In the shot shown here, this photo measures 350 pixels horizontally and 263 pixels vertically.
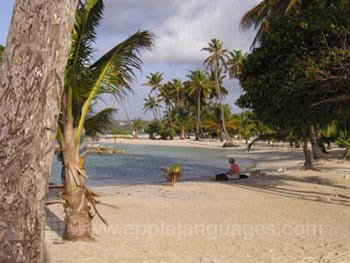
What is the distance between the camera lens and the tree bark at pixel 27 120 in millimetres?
2160

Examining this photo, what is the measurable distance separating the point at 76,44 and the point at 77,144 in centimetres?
156

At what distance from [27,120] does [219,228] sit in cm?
535

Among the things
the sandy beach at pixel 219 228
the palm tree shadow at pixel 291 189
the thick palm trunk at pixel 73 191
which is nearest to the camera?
the sandy beach at pixel 219 228

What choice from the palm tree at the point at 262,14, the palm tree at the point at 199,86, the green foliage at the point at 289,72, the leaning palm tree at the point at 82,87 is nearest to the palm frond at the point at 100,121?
the leaning palm tree at the point at 82,87

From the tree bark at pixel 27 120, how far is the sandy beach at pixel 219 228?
3.00 meters

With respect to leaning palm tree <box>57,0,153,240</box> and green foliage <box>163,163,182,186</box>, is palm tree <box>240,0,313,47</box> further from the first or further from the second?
leaning palm tree <box>57,0,153,240</box>

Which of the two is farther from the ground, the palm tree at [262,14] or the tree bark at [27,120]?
the palm tree at [262,14]

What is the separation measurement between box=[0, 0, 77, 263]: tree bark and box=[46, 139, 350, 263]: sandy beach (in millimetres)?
3003

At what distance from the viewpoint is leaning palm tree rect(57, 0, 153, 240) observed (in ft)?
18.4

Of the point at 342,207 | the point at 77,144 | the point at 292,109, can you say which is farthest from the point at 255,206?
the point at 77,144

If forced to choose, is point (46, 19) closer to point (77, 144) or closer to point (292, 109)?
point (77, 144)

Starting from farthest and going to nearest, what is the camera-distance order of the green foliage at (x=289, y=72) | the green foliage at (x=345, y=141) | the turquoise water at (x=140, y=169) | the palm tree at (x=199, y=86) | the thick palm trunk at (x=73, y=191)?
the palm tree at (x=199, y=86) < the green foliage at (x=345, y=141) < the turquoise water at (x=140, y=169) < the green foliage at (x=289, y=72) < the thick palm trunk at (x=73, y=191)

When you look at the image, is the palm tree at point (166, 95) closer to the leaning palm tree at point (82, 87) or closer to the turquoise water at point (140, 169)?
the turquoise water at point (140, 169)

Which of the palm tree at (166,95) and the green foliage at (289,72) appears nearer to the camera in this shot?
the green foliage at (289,72)
